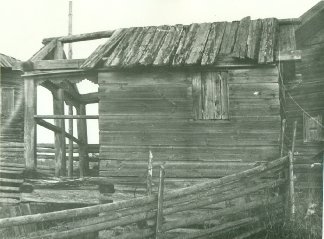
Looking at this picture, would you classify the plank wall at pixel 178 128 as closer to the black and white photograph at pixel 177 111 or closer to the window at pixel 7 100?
the black and white photograph at pixel 177 111

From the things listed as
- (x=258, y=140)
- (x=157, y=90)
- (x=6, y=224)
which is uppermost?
(x=157, y=90)

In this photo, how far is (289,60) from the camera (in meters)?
8.98

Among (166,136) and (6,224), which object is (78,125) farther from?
(6,224)

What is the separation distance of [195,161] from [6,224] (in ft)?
17.0

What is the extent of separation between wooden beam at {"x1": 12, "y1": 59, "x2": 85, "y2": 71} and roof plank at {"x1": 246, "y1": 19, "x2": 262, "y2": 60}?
401cm

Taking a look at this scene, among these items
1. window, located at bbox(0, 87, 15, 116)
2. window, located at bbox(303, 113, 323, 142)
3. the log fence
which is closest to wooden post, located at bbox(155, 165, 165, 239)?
the log fence

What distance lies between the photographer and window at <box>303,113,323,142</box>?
12.5 meters

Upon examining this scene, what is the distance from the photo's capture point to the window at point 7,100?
62.0 feet

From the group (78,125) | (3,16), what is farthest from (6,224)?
(78,125)

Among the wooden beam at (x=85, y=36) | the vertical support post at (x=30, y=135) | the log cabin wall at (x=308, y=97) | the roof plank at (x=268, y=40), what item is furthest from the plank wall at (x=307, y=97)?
the vertical support post at (x=30, y=135)

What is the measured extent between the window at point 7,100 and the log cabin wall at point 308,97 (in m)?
12.4

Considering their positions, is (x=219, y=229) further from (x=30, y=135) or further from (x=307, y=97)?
(x=307, y=97)

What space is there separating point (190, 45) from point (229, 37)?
104cm

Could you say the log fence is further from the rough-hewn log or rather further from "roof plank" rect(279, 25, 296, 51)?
"roof plank" rect(279, 25, 296, 51)
